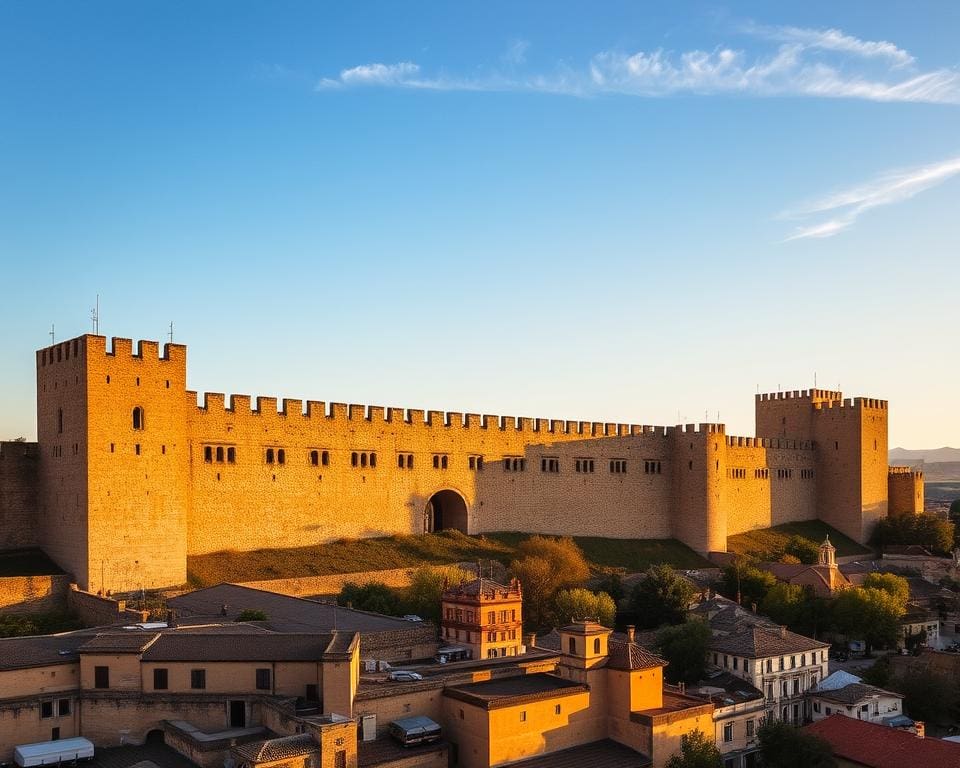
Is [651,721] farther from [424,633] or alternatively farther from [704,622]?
[704,622]

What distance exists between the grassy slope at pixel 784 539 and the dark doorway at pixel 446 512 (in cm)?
1640

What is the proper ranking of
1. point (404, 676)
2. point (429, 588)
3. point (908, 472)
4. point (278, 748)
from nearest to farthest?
point (278, 748) → point (404, 676) → point (429, 588) → point (908, 472)

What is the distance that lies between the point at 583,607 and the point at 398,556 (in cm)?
904

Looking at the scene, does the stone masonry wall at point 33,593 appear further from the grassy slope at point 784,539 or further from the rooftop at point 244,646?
the grassy slope at point 784,539

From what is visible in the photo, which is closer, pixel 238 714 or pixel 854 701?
pixel 238 714

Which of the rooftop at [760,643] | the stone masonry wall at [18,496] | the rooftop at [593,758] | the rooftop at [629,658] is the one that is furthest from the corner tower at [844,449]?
the stone masonry wall at [18,496]

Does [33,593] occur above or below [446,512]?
below

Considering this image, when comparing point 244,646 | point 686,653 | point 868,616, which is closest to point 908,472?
point 868,616

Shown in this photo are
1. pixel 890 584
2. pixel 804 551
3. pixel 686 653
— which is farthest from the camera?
pixel 804 551

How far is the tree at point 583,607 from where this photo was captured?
34.7m

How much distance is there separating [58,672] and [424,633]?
32.4 feet

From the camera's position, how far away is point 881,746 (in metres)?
27.2

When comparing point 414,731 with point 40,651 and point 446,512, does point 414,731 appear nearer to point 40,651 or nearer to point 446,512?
point 40,651

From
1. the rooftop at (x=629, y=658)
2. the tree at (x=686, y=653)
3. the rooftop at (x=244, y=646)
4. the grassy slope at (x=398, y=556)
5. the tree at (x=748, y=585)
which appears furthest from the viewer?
the tree at (x=748, y=585)
